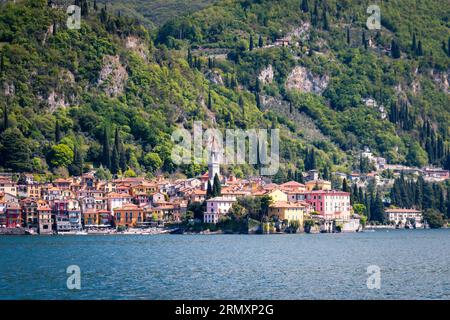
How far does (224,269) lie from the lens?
241 ft

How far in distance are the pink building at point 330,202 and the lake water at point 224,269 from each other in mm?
37509

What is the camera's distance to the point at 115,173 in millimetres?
157500

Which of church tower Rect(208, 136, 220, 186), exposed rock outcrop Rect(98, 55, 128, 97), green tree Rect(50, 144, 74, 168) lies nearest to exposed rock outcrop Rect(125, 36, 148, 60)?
exposed rock outcrop Rect(98, 55, 128, 97)

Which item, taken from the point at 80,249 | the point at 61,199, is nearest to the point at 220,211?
the point at 61,199

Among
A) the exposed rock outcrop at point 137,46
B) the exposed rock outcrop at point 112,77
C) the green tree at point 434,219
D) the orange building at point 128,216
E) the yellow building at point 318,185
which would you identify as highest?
the exposed rock outcrop at point 137,46

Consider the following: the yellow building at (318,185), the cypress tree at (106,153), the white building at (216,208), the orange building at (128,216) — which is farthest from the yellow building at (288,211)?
the cypress tree at (106,153)

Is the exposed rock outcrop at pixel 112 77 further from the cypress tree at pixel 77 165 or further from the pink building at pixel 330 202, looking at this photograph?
the pink building at pixel 330 202

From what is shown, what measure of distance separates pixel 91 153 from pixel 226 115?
41501 mm

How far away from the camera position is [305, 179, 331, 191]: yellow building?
159788 millimetres

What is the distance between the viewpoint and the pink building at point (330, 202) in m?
149

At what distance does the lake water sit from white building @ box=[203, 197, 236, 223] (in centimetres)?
2300

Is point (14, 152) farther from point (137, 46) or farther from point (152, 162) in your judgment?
point (137, 46)
